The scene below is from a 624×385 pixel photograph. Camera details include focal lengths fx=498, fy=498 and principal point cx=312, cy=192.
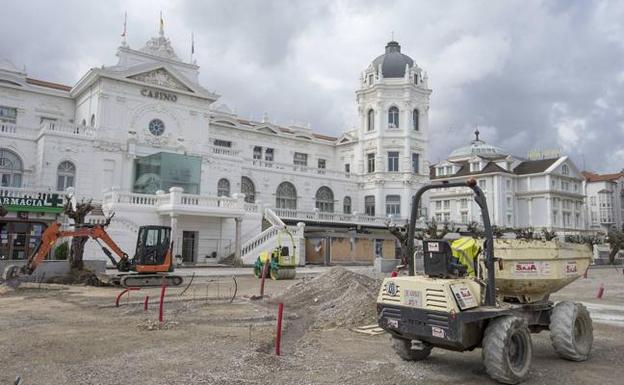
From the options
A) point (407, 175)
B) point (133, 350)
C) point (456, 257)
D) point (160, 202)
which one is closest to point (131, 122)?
point (160, 202)

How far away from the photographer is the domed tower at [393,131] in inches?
2039

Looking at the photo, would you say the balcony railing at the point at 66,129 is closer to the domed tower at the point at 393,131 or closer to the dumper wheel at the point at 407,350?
the domed tower at the point at 393,131

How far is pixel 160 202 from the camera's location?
3316 cm

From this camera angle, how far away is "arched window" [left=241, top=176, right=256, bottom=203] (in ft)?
151

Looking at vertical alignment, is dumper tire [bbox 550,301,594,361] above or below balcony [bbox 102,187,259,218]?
below

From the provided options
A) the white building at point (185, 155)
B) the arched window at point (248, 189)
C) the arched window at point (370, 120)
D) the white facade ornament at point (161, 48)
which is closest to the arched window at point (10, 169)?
the white building at point (185, 155)

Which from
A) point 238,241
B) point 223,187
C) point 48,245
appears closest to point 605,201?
point 223,187

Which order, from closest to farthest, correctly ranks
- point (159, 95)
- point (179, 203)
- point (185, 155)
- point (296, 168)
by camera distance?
point (179, 203), point (185, 155), point (159, 95), point (296, 168)

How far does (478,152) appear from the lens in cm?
7719

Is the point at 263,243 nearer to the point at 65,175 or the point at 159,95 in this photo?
the point at 65,175

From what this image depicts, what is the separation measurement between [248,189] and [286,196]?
169 inches

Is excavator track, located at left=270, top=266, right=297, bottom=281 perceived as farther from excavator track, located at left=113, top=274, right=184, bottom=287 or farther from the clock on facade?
the clock on facade

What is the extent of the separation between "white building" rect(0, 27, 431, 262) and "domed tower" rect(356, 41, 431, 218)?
128 mm

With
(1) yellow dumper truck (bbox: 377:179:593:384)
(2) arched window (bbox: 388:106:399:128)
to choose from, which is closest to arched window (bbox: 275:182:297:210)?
(2) arched window (bbox: 388:106:399:128)
